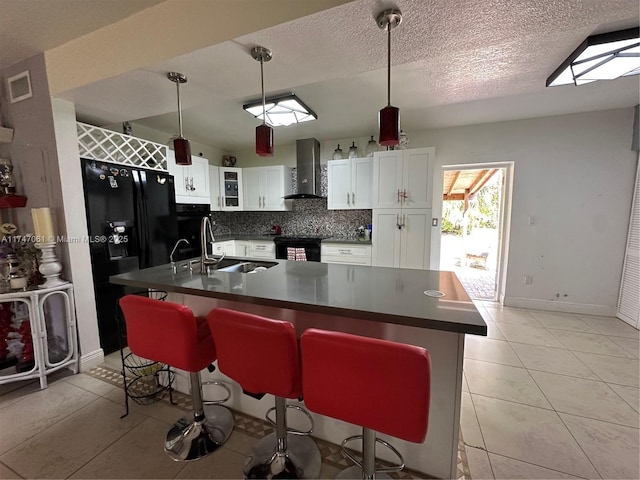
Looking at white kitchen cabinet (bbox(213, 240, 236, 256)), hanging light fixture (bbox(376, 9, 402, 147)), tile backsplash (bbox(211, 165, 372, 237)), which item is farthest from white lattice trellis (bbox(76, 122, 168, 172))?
hanging light fixture (bbox(376, 9, 402, 147))

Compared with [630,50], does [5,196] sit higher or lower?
lower

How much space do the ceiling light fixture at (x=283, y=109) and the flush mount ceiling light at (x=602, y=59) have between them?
2.11 meters

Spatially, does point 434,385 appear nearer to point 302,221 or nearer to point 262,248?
point 262,248

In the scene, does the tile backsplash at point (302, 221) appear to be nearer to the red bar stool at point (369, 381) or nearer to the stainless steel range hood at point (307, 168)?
the stainless steel range hood at point (307, 168)

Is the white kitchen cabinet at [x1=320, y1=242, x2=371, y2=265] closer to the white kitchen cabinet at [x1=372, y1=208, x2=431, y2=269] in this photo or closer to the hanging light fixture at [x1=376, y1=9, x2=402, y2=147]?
the white kitchen cabinet at [x1=372, y1=208, x2=431, y2=269]

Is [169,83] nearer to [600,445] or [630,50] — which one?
[630,50]

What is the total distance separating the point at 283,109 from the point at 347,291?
7.15 feet

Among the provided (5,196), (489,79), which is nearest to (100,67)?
(5,196)

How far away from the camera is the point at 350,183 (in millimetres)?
3809

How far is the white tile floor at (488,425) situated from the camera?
1347mm

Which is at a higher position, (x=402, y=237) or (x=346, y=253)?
(x=402, y=237)

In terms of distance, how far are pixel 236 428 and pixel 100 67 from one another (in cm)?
251

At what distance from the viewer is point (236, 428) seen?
1.61 meters

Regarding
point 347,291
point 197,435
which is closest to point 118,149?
point 197,435
